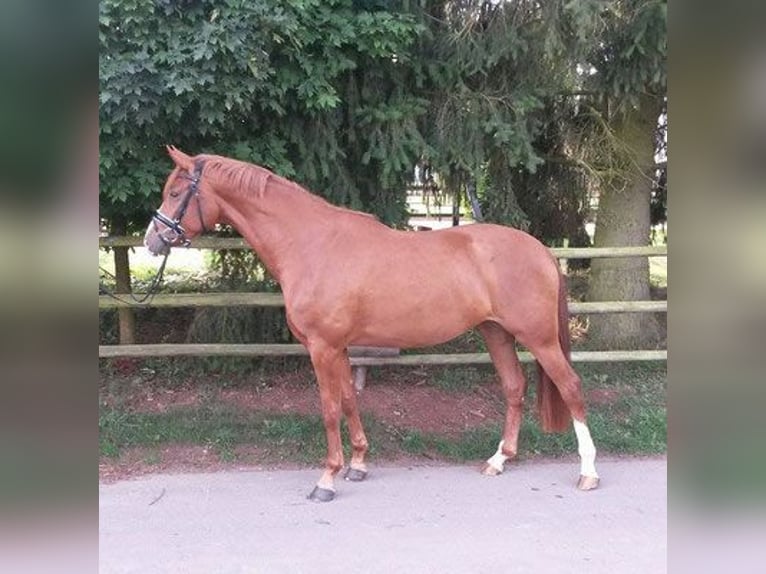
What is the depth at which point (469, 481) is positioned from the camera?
15.0 ft

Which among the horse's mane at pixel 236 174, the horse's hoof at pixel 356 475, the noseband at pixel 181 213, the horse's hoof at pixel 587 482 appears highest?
the horse's mane at pixel 236 174

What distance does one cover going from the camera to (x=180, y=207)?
167 inches

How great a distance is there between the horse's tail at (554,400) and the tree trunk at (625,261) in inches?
105

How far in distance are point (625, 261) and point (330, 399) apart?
4.05 metres

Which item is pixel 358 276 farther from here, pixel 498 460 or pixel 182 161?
pixel 498 460

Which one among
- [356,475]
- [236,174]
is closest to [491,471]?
[356,475]

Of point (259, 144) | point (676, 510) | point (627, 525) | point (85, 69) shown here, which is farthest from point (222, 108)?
point (676, 510)

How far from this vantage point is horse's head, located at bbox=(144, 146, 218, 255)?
4215 mm

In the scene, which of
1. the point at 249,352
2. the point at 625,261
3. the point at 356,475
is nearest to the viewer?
the point at 356,475

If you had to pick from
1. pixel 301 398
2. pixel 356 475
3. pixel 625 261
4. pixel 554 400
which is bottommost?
pixel 356 475

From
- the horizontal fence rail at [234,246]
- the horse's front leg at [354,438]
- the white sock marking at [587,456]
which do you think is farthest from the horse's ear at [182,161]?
the white sock marking at [587,456]

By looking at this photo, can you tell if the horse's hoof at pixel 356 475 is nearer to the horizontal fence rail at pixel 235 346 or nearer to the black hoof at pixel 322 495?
the black hoof at pixel 322 495

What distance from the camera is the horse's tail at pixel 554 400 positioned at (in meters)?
4.66

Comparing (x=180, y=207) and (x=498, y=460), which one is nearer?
(x=180, y=207)
